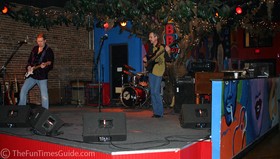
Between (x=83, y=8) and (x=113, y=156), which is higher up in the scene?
(x=83, y=8)

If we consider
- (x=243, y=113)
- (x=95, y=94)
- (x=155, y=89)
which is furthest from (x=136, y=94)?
(x=243, y=113)

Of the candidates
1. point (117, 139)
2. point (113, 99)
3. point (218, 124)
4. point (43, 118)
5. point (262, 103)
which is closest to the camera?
point (218, 124)

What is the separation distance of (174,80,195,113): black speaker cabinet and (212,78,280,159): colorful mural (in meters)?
1.69

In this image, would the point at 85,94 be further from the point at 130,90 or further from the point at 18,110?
the point at 18,110

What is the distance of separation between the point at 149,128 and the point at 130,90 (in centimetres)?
404

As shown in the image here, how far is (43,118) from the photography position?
176 inches

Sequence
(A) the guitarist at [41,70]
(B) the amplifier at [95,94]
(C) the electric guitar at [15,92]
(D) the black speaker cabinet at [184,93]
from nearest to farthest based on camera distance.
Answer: (A) the guitarist at [41,70], (D) the black speaker cabinet at [184,93], (C) the electric guitar at [15,92], (B) the amplifier at [95,94]

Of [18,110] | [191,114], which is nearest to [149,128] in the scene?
[191,114]

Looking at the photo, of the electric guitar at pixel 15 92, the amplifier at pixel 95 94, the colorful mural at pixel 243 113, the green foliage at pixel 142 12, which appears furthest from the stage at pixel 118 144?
the amplifier at pixel 95 94

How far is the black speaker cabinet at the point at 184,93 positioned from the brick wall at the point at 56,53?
5.28 m

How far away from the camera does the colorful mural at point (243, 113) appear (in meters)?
3.85

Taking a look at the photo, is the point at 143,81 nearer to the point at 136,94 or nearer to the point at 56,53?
the point at 136,94

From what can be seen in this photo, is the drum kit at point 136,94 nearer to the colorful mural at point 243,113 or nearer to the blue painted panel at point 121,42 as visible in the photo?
the blue painted panel at point 121,42

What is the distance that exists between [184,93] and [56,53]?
578 cm
